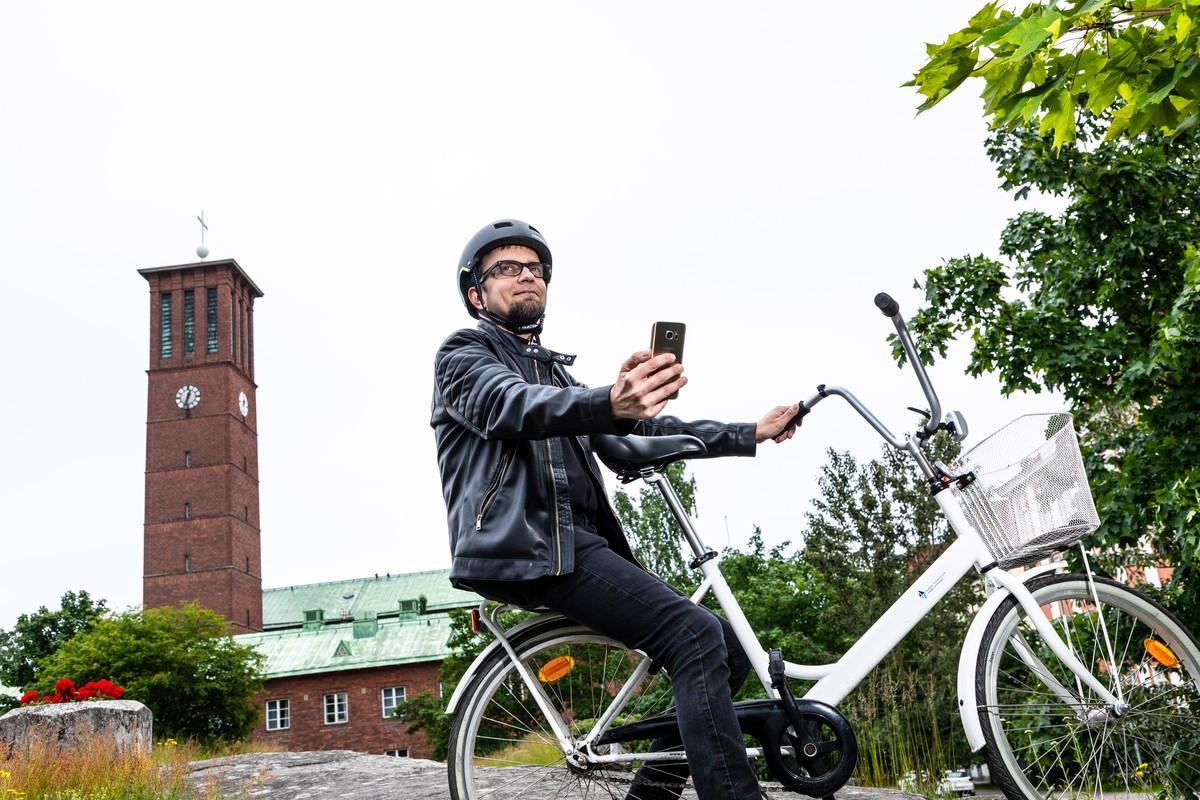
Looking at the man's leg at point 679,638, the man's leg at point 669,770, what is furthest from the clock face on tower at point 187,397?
the man's leg at point 679,638

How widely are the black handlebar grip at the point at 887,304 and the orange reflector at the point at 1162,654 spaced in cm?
132

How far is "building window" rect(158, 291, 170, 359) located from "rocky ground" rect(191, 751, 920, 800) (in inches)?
2911

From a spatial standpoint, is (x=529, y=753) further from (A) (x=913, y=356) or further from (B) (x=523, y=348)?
(A) (x=913, y=356)

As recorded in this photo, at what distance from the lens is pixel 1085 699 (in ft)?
11.7

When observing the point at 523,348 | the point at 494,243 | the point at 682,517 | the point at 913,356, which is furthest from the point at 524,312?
the point at 913,356

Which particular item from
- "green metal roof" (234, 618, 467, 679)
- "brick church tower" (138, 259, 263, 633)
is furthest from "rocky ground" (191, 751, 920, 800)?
"brick church tower" (138, 259, 263, 633)

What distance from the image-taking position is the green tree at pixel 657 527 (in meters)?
29.5

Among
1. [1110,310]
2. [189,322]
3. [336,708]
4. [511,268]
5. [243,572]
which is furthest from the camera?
[189,322]

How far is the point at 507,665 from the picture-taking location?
11.7 feet

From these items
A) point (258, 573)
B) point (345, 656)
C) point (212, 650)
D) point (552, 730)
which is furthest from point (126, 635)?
point (552, 730)

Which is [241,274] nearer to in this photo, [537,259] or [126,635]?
[126,635]

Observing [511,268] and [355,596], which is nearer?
[511,268]

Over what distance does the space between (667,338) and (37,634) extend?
60606mm

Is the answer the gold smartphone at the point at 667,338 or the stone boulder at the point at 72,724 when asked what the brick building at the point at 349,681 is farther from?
the gold smartphone at the point at 667,338
